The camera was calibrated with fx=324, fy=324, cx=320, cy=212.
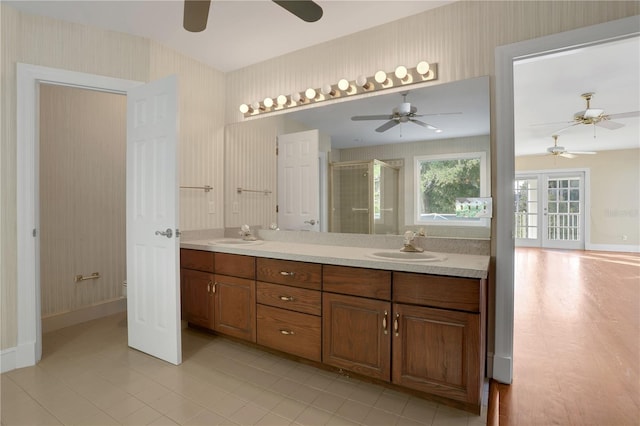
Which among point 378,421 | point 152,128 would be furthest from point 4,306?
point 378,421

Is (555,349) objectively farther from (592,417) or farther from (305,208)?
(305,208)

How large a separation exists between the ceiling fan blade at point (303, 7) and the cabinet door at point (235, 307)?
5.70 ft

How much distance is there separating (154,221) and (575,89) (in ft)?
16.2

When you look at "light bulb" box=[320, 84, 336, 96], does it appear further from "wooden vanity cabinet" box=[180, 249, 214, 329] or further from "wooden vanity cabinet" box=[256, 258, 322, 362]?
"wooden vanity cabinet" box=[180, 249, 214, 329]

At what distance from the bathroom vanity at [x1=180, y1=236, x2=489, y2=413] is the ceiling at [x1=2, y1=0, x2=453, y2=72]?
1.71 metres

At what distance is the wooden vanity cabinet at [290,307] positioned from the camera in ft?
6.84

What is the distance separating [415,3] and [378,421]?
259 centimetres

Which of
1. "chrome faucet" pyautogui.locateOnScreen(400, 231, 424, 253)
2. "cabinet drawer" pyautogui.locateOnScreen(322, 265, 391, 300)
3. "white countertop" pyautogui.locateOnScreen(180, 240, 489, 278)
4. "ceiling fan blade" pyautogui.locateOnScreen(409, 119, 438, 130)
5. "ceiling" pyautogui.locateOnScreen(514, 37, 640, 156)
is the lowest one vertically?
"cabinet drawer" pyautogui.locateOnScreen(322, 265, 391, 300)

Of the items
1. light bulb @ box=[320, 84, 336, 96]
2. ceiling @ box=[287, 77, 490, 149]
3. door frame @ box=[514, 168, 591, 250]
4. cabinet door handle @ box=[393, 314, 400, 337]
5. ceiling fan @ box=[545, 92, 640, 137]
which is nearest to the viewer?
cabinet door handle @ box=[393, 314, 400, 337]

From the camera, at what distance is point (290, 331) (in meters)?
2.19

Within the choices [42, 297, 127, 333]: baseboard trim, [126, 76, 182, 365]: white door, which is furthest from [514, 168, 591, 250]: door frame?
[42, 297, 127, 333]: baseboard trim

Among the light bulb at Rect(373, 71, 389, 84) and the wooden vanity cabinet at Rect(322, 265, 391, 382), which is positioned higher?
the light bulb at Rect(373, 71, 389, 84)

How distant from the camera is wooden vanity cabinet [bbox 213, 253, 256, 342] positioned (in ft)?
7.81

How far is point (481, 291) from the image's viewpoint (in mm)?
1648
